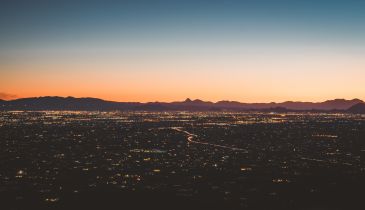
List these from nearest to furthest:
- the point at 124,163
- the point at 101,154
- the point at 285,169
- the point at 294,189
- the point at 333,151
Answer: the point at 294,189
the point at 285,169
the point at 124,163
the point at 101,154
the point at 333,151

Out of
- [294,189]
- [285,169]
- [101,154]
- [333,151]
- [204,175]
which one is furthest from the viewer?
[333,151]

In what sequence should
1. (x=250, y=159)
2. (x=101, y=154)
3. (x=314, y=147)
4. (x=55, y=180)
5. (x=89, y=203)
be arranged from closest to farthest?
1. (x=89, y=203)
2. (x=55, y=180)
3. (x=250, y=159)
4. (x=101, y=154)
5. (x=314, y=147)

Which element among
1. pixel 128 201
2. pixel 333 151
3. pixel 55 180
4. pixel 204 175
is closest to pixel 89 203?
pixel 128 201

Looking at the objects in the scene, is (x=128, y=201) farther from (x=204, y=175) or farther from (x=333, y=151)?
(x=333, y=151)

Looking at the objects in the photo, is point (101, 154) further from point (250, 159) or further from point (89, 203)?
point (89, 203)

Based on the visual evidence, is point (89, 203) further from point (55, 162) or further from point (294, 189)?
point (55, 162)

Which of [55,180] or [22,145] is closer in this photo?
[55,180]

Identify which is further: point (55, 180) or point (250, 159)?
point (250, 159)

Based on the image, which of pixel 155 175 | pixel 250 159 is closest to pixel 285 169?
pixel 250 159

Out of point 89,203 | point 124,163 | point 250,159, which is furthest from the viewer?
point 250,159
